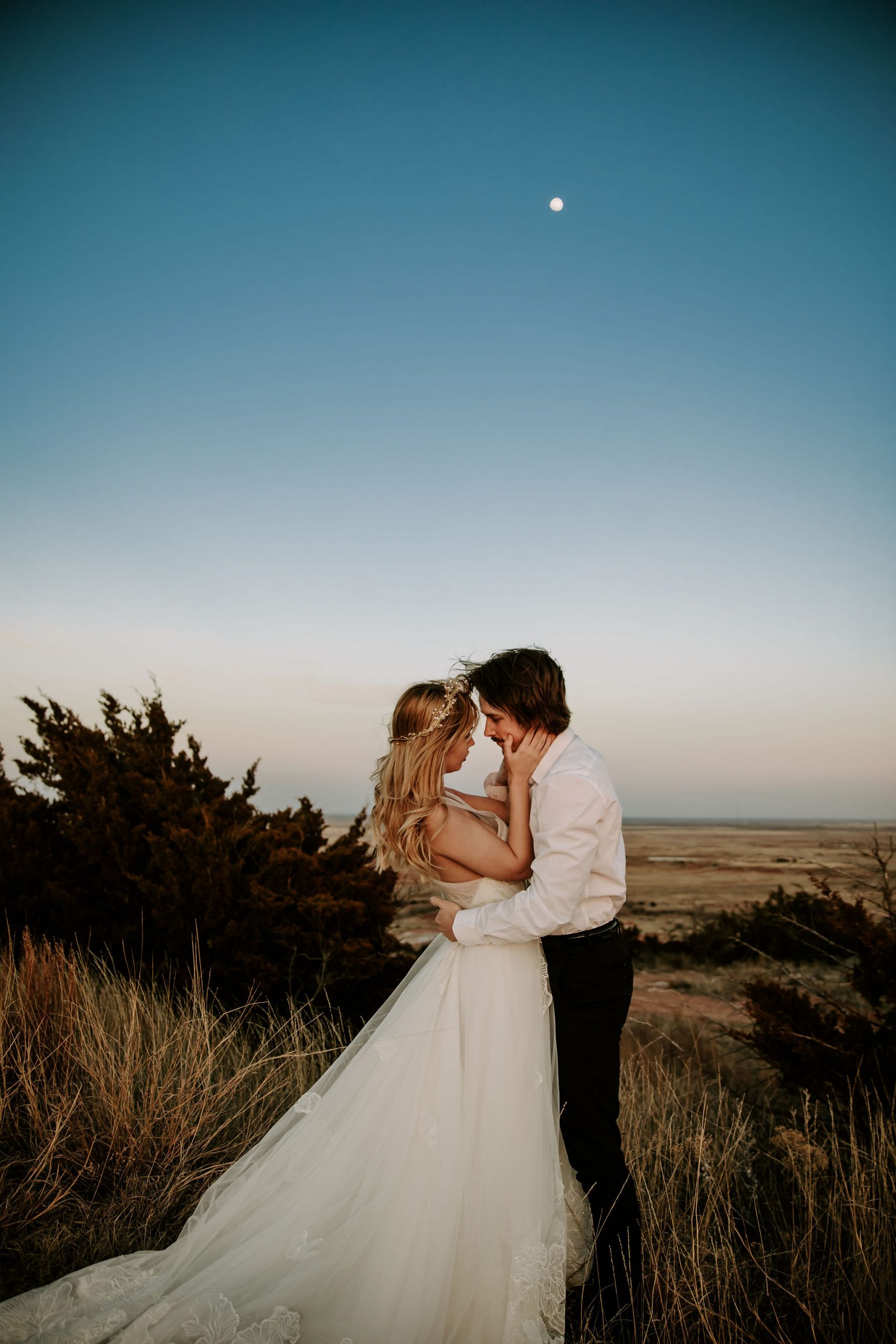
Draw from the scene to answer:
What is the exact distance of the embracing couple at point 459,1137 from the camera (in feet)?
7.16

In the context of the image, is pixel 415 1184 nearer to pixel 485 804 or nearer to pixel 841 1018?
pixel 485 804

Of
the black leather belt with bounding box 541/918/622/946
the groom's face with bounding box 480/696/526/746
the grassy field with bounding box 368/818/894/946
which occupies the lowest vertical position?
the grassy field with bounding box 368/818/894/946

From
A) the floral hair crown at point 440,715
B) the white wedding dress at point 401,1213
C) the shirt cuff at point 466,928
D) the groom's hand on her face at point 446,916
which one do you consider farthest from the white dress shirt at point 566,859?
the floral hair crown at point 440,715

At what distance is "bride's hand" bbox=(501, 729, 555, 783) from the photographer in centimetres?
262

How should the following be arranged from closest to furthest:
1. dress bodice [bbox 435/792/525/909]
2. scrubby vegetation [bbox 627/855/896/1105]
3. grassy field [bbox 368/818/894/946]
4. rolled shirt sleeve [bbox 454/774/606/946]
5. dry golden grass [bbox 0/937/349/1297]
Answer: rolled shirt sleeve [bbox 454/774/606/946] → dress bodice [bbox 435/792/525/909] → dry golden grass [bbox 0/937/349/1297] → scrubby vegetation [bbox 627/855/896/1105] → grassy field [bbox 368/818/894/946]

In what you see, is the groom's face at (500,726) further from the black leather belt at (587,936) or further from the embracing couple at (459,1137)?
the black leather belt at (587,936)

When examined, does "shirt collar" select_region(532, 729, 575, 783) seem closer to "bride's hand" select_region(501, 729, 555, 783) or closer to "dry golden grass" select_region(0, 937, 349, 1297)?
"bride's hand" select_region(501, 729, 555, 783)

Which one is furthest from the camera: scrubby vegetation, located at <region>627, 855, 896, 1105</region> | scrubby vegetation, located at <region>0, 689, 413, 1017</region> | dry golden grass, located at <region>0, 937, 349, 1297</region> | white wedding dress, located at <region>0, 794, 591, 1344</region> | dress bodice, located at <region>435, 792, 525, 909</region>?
scrubby vegetation, located at <region>0, 689, 413, 1017</region>

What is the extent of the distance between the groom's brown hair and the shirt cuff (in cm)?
73

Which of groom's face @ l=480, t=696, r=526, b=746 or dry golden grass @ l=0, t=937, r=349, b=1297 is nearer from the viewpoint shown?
groom's face @ l=480, t=696, r=526, b=746

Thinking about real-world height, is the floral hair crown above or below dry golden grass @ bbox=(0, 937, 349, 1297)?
above

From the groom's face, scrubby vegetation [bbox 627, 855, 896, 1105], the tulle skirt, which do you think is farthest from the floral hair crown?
scrubby vegetation [bbox 627, 855, 896, 1105]

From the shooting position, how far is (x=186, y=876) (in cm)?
624

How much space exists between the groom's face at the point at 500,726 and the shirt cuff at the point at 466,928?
0.65 meters
